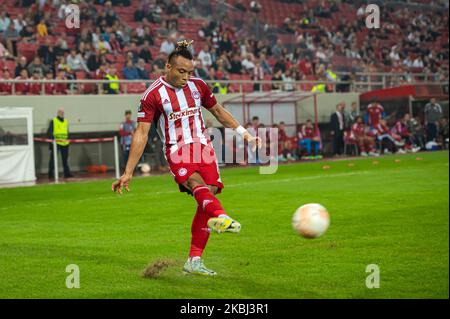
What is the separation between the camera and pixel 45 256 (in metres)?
9.80

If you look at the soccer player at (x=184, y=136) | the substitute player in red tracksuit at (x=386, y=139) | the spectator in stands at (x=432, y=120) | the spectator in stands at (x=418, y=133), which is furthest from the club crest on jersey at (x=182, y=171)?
the spectator in stands at (x=432, y=120)

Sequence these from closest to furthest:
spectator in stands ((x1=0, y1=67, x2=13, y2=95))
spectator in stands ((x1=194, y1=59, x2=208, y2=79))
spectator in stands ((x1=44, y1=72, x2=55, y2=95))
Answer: spectator in stands ((x1=0, y1=67, x2=13, y2=95)) < spectator in stands ((x1=44, y1=72, x2=55, y2=95)) < spectator in stands ((x1=194, y1=59, x2=208, y2=79))

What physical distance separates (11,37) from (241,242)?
17.3m

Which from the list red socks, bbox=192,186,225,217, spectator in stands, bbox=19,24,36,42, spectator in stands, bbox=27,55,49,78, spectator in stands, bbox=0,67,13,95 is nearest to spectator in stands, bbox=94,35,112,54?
spectator in stands, bbox=19,24,36,42

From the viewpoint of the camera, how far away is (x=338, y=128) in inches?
1270

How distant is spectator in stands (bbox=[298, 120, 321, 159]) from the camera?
31.1 m

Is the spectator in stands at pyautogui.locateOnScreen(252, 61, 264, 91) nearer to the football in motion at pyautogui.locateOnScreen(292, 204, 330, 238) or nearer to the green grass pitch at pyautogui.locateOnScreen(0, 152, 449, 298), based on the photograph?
the green grass pitch at pyautogui.locateOnScreen(0, 152, 449, 298)

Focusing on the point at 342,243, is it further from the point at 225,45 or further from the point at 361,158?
the point at 225,45

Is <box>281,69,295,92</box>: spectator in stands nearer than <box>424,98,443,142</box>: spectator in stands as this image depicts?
Yes

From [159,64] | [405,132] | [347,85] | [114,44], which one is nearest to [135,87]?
[159,64]

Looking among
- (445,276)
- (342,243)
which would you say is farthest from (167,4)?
(445,276)

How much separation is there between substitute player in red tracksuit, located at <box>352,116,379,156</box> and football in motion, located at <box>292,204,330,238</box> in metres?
24.7

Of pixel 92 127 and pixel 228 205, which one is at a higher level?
pixel 92 127
